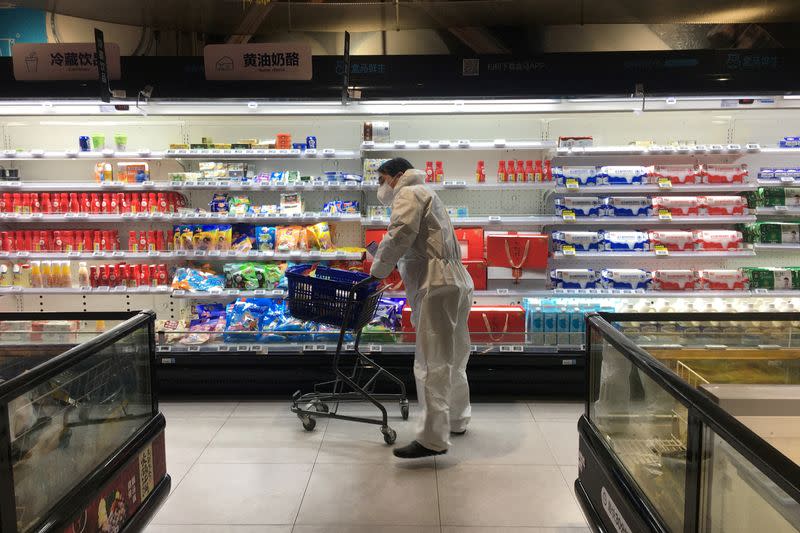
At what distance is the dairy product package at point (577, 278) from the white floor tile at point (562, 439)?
163 centimetres

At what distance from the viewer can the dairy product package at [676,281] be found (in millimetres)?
5387

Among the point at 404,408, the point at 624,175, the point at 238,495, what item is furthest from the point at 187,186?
the point at 624,175

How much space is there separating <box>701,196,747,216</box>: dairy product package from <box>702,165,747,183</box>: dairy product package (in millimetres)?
172

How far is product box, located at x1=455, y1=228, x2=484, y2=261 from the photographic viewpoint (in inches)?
210

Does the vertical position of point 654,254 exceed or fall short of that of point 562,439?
it exceeds it

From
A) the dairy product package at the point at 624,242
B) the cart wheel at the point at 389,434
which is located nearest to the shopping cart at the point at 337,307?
the cart wheel at the point at 389,434

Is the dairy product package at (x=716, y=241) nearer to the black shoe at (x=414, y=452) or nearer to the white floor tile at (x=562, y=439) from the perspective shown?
the white floor tile at (x=562, y=439)

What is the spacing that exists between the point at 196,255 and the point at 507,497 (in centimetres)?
358

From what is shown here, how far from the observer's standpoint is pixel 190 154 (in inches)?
209

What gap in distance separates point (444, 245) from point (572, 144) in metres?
2.37

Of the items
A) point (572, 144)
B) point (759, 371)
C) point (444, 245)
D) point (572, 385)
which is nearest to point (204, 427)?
point (444, 245)

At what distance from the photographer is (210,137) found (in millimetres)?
5828

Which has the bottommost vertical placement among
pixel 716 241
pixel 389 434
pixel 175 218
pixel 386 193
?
pixel 389 434

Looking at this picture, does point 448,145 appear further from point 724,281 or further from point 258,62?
point 724,281
